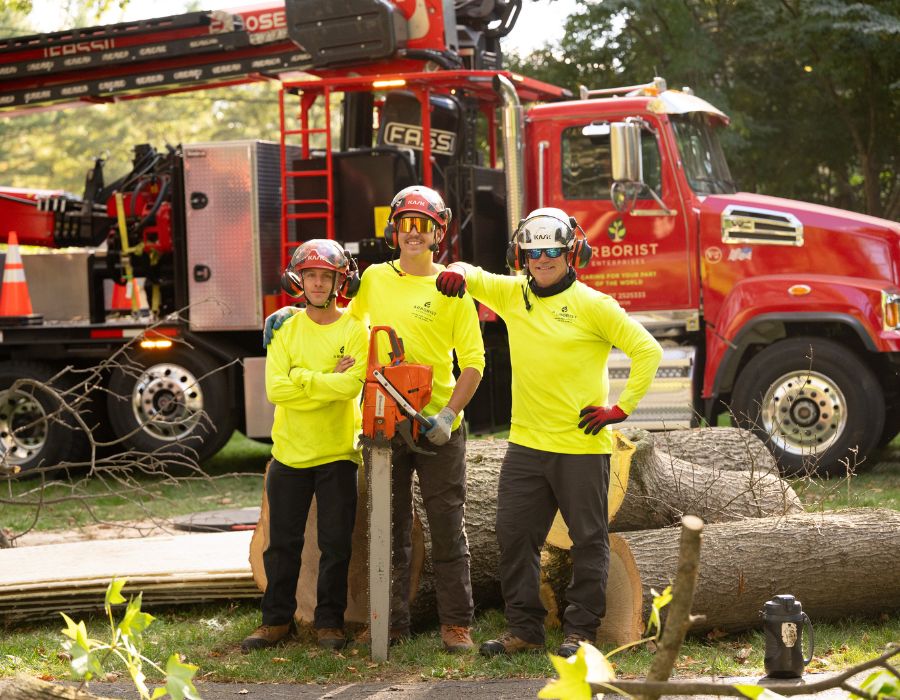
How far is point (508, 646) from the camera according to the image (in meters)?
5.51

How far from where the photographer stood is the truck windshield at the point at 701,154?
10.0m

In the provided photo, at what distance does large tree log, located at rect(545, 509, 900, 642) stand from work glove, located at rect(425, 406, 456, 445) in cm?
98

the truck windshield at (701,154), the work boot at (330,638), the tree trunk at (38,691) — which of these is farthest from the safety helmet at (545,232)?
the truck windshield at (701,154)

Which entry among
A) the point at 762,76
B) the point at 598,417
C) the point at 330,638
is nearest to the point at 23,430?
the point at 330,638

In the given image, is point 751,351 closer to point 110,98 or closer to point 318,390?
point 318,390

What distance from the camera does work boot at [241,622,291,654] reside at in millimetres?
5723

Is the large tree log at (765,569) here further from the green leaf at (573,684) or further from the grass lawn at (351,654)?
the green leaf at (573,684)

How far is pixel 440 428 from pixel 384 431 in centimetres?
24

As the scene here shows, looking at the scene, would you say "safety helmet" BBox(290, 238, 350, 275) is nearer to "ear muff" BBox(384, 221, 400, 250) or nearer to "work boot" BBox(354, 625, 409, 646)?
"ear muff" BBox(384, 221, 400, 250)

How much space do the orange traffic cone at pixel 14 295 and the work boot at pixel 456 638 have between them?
691 cm

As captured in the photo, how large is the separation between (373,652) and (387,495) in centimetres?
67

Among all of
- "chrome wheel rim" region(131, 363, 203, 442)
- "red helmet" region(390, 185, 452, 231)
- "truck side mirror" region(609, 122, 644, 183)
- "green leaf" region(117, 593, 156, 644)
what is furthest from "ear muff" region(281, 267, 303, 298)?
"chrome wheel rim" region(131, 363, 203, 442)

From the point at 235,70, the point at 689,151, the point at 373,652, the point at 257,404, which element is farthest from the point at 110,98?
the point at 373,652

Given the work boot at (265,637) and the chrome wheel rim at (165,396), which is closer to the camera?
the work boot at (265,637)
